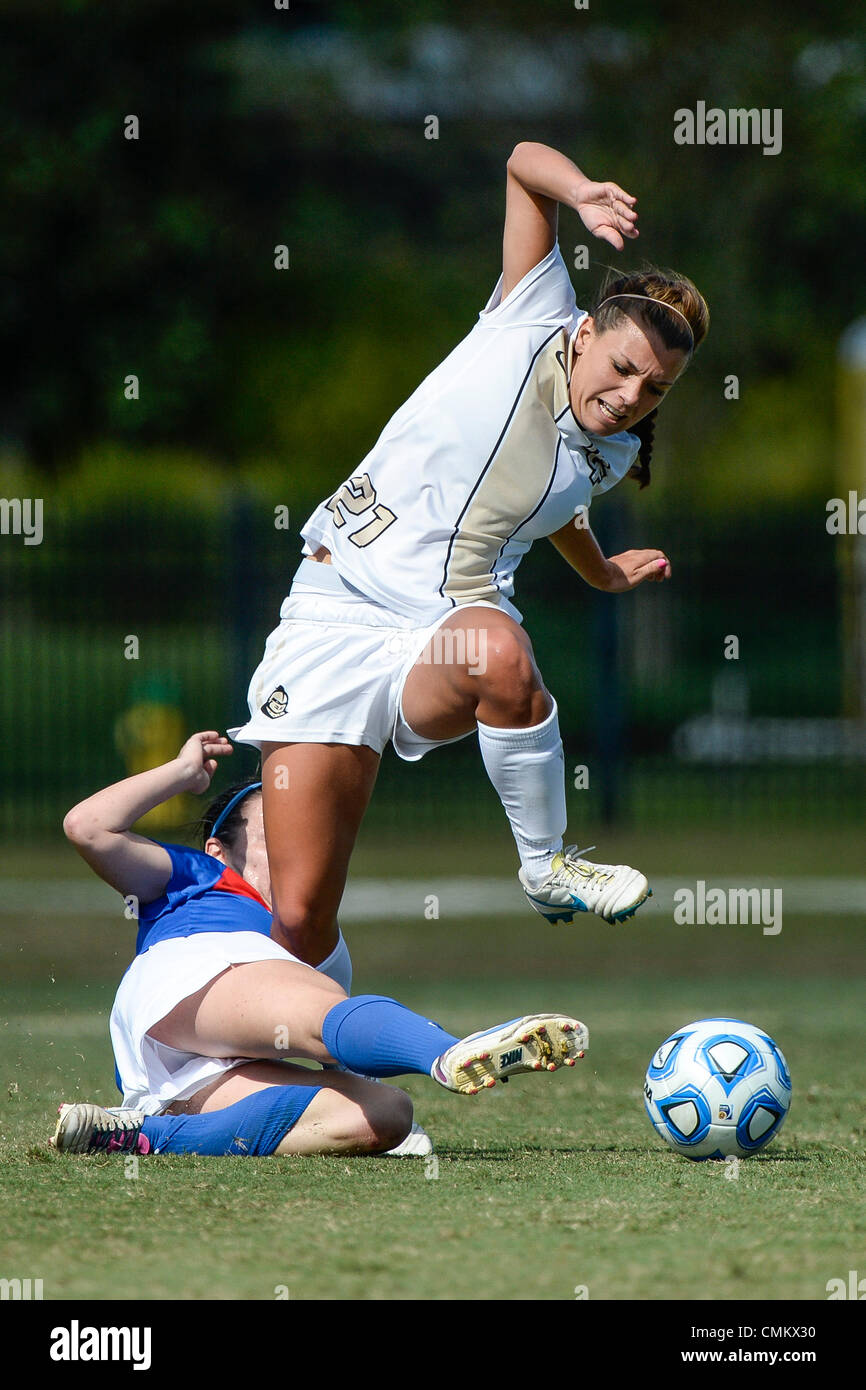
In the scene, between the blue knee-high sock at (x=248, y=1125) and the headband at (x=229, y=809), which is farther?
the headband at (x=229, y=809)

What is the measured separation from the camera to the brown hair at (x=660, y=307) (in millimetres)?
4812

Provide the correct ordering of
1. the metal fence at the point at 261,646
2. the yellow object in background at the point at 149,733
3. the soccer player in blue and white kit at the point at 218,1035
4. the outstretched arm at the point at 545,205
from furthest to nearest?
the yellow object in background at the point at 149,733 < the metal fence at the point at 261,646 < the outstretched arm at the point at 545,205 < the soccer player in blue and white kit at the point at 218,1035

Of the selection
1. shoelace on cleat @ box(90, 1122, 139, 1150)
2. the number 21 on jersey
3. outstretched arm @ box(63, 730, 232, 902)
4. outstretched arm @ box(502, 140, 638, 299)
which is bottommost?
shoelace on cleat @ box(90, 1122, 139, 1150)

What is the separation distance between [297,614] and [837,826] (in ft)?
41.7

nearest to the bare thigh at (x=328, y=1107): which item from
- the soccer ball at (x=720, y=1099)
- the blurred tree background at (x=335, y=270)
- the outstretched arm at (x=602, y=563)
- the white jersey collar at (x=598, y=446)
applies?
the soccer ball at (x=720, y=1099)

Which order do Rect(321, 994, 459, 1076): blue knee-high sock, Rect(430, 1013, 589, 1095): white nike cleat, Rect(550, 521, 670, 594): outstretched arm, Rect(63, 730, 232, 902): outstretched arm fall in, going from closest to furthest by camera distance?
Rect(430, 1013, 589, 1095): white nike cleat → Rect(321, 994, 459, 1076): blue knee-high sock → Rect(63, 730, 232, 902): outstretched arm → Rect(550, 521, 670, 594): outstretched arm

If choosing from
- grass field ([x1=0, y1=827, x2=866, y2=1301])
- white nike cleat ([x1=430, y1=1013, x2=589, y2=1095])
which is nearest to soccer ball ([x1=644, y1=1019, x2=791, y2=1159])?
grass field ([x1=0, y1=827, x2=866, y2=1301])

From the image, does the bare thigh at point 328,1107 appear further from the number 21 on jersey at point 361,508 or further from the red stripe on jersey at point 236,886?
the number 21 on jersey at point 361,508

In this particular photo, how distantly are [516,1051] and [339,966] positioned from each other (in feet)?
4.66

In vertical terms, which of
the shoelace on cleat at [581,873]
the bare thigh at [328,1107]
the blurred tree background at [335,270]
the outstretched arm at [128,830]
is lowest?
the bare thigh at [328,1107]

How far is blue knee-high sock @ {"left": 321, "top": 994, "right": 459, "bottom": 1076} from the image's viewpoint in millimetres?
4125

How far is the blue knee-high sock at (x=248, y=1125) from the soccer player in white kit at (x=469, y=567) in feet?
2.05

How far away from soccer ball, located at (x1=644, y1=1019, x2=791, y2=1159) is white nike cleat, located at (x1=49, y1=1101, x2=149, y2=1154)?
1.32 meters

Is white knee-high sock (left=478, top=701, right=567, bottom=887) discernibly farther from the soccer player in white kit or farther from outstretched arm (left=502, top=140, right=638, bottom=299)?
outstretched arm (left=502, top=140, right=638, bottom=299)
